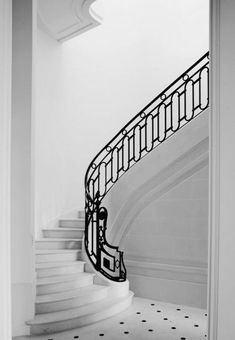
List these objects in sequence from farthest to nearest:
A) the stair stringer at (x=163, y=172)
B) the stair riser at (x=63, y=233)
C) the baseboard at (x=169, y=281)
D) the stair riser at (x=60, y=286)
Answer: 1. the stair riser at (x=63, y=233)
2. the baseboard at (x=169, y=281)
3. the stair stringer at (x=163, y=172)
4. the stair riser at (x=60, y=286)

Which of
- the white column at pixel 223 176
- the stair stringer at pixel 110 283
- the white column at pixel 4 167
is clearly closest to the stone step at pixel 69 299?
the stair stringer at pixel 110 283

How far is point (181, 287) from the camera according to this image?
5898mm

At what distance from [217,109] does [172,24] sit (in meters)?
7.03

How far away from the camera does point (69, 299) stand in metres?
4.78

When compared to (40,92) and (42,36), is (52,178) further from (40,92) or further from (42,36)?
(42,36)

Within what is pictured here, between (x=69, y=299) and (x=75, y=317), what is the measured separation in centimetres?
27

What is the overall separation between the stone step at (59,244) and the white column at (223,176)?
4.48m

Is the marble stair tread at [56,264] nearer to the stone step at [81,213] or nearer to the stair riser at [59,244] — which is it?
the stair riser at [59,244]

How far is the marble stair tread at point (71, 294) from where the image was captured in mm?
4661

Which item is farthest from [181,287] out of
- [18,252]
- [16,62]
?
[16,62]

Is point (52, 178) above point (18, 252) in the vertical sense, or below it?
above

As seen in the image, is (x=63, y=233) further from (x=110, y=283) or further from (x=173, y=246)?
(x=173, y=246)

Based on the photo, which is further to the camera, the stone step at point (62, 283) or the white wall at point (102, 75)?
the white wall at point (102, 75)

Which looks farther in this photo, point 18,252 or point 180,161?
point 180,161
